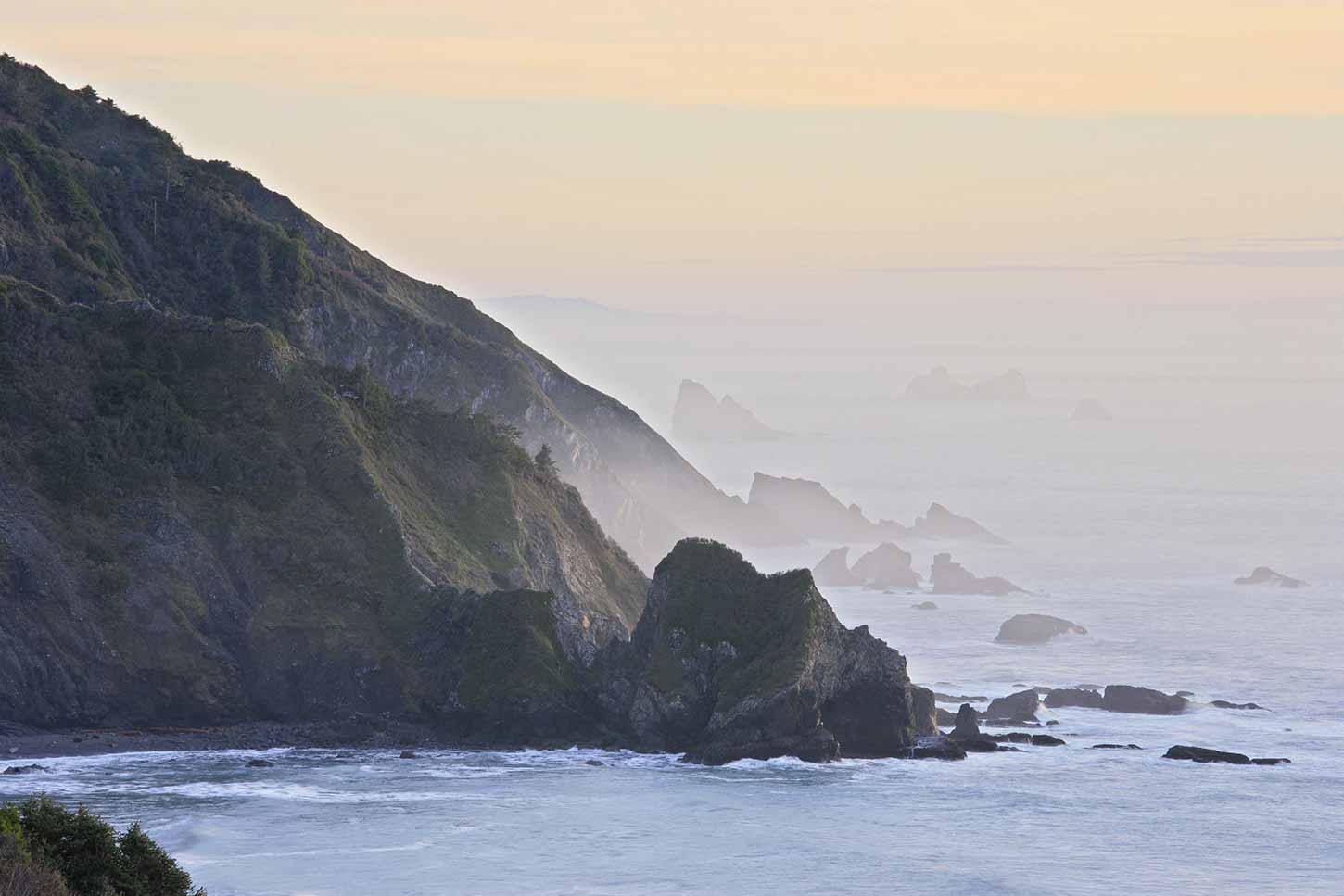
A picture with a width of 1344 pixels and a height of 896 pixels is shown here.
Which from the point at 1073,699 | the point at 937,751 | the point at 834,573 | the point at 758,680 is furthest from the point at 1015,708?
the point at 834,573

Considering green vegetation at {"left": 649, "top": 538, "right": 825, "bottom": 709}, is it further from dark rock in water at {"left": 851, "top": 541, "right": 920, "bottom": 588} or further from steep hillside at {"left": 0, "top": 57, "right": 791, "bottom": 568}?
dark rock in water at {"left": 851, "top": 541, "right": 920, "bottom": 588}

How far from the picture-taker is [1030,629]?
136 metres

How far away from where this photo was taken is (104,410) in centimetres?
10106

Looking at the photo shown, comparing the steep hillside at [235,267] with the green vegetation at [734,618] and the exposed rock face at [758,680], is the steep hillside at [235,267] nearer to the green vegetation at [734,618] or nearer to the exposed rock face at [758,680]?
the green vegetation at [734,618]

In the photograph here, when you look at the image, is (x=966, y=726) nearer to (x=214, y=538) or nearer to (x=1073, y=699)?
(x=1073, y=699)

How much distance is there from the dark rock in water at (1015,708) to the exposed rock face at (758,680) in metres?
9.16

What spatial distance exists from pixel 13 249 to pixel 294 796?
163ft

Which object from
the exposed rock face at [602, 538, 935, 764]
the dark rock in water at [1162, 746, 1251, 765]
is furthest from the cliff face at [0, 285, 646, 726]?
the dark rock in water at [1162, 746, 1251, 765]

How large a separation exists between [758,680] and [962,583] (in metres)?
73.6

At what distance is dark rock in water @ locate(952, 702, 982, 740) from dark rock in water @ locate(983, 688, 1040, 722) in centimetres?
563

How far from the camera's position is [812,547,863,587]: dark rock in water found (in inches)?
6644

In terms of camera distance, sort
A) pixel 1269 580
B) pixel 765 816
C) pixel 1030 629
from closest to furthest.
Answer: pixel 765 816
pixel 1030 629
pixel 1269 580

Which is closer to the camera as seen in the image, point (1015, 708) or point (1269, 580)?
point (1015, 708)

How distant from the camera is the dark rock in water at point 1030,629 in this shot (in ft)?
444
